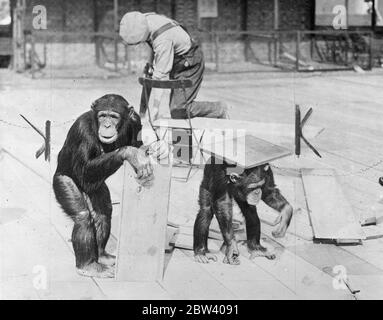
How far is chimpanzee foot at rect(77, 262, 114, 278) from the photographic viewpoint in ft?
14.4

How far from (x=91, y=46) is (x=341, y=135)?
995 cm

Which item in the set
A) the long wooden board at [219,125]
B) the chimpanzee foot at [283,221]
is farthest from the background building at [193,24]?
the chimpanzee foot at [283,221]

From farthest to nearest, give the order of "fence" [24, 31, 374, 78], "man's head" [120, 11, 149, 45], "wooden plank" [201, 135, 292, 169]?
"fence" [24, 31, 374, 78] < "man's head" [120, 11, 149, 45] < "wooden plank" [201, 135, 292, 169]

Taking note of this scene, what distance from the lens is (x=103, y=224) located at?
4.57 m

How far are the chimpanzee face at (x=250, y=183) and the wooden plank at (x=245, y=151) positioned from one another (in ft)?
0.30

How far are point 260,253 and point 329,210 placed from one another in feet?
3.11

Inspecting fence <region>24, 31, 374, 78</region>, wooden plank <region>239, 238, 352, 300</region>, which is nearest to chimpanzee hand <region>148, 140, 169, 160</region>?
wooden plank <region>239, 238, 352, 300</region>

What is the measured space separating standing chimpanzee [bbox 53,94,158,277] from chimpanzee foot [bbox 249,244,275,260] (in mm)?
871

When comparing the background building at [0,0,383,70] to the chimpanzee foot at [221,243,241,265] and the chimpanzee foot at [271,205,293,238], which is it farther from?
the chimpanzee foot at [221,243,241,265]

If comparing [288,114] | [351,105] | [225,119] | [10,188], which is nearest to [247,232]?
[225,119]

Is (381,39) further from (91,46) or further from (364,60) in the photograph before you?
(91,46)

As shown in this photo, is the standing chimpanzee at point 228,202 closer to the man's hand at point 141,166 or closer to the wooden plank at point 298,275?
the wooden plank at point 298,275

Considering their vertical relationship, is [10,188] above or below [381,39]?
below

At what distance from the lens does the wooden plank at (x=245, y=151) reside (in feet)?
15.1
